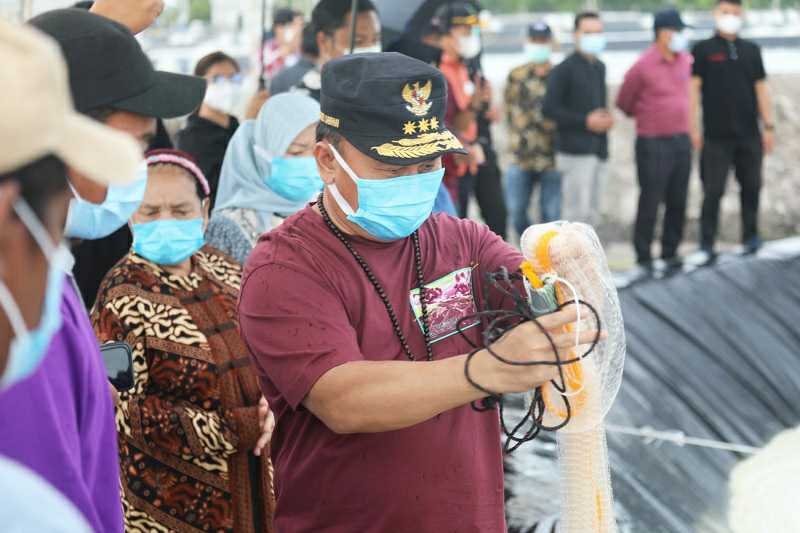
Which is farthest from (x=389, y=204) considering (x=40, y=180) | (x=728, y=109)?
(x=728, y=109)

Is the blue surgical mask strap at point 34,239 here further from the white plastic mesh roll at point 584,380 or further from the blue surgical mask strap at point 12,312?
the white plastic mesh roll at point 584,380

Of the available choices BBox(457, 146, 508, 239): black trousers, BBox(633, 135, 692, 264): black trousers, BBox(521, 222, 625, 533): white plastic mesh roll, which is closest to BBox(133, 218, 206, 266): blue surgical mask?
BBox(521, 222, 625, 533): white plastic mesh roll

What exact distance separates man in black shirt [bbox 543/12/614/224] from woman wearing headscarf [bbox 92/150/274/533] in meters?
4.69

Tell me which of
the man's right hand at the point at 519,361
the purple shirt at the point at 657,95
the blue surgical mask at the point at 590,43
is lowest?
the purple shirt at the point at 657,95

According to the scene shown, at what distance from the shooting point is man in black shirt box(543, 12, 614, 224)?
288 inches

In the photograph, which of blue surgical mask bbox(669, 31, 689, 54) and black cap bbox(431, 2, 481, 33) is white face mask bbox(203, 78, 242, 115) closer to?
black cap bbox(431, 2, 481, 33)

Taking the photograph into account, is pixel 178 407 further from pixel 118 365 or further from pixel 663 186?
pixel 663 186

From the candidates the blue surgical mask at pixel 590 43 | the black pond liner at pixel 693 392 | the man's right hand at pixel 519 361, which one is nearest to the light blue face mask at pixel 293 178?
the black pond liner at pixel 693 392

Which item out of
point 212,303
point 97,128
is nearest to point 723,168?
point 212,303

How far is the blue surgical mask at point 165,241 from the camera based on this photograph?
2.90 m

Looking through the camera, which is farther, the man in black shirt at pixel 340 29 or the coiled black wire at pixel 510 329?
the man in black shirt at pixel 340 29

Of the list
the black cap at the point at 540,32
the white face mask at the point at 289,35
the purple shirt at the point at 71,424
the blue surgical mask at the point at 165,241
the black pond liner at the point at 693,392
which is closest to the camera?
the purple shirt at the point at 71,424

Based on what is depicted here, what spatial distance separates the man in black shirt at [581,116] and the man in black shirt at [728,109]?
23.5 inches

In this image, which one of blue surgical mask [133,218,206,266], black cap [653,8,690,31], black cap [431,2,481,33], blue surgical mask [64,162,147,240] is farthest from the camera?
black cap [653,8,690,31]
